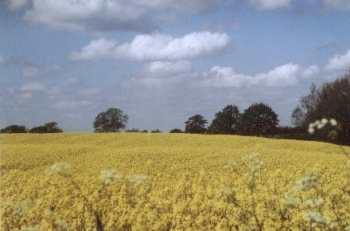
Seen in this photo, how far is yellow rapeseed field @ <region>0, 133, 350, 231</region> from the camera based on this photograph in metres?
5.73

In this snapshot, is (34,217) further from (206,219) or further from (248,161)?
(248,161)

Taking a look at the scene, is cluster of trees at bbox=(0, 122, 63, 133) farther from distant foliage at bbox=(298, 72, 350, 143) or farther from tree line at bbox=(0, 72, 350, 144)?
distant foliage at bbox=(298, 72, 350, 143)

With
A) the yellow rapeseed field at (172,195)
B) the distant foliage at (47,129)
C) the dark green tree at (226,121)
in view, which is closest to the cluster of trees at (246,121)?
the dark green tree at (226,121)

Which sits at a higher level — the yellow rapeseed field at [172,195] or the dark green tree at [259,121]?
the dark green tree at [259,121]

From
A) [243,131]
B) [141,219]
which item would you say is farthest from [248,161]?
[243,131]

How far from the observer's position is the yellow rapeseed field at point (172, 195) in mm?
5727

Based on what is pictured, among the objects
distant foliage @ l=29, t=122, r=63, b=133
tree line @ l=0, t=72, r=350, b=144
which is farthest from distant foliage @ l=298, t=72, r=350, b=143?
distant foliage @ l=29, t=122, r=63, b=133

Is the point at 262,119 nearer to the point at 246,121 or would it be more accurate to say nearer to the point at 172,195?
the point at 246,121

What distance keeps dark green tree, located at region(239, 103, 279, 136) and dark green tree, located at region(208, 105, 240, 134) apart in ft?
5.64

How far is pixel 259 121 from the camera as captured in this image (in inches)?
2943

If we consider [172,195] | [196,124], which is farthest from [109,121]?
[172,195]

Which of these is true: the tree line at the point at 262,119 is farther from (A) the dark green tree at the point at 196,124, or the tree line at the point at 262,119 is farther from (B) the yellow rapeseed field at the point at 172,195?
(B) the yellow rapeseed field at the point at 172,195

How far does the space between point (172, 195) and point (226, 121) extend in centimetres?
6604

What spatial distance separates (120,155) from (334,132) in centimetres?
1784
